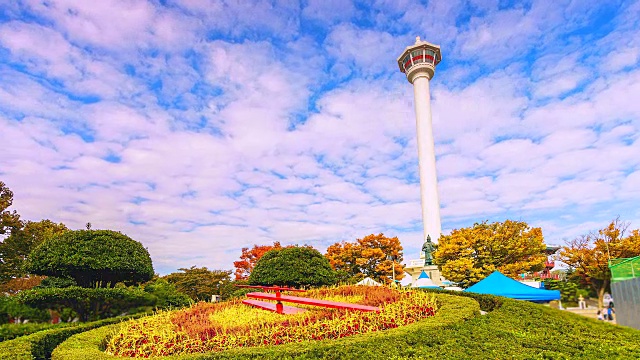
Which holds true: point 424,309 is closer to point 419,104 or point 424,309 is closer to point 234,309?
point 234,309

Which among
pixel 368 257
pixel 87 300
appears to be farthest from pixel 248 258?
pixel 87 300

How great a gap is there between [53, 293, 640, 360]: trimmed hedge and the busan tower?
33795 mm

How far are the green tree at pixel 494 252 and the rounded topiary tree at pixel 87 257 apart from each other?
62.1 ft

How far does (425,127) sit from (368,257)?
753 inches

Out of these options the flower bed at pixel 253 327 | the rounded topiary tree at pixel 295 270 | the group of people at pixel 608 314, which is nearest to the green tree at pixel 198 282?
the rounded topiary tree at pixel 295 270

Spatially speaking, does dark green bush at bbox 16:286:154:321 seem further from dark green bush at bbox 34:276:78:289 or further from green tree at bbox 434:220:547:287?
green tree at bbox 434:220:547:287

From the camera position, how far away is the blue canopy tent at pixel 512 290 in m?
11.5

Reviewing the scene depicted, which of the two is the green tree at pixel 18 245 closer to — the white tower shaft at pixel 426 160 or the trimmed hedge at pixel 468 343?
the trimmed hedge at pixel 468 343

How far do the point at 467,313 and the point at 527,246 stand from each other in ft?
68.4

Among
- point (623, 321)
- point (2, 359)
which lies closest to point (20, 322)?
point (2, 359)

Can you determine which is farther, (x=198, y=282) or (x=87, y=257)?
(x=198, y=282)

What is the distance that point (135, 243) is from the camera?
14.9 meters

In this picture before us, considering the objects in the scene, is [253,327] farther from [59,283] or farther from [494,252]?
[494,252]

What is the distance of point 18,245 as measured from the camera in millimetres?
24047
